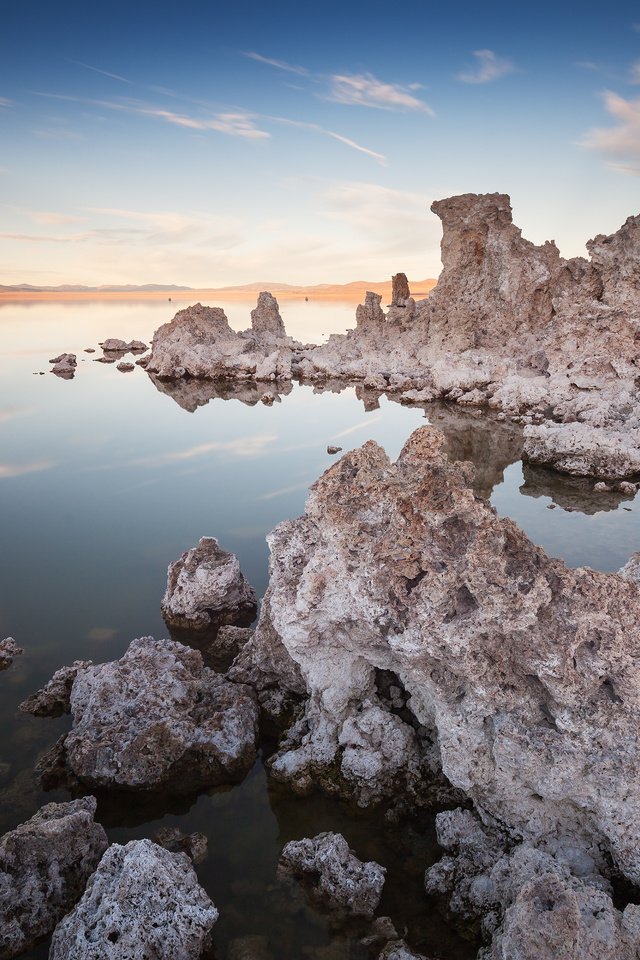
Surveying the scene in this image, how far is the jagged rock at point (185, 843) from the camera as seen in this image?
25.1 feet

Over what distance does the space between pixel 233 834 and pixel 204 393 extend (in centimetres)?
3622

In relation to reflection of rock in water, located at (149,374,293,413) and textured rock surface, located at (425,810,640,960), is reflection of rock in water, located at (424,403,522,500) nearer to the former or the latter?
reflection of rock in water, located at (149,374,293,413)

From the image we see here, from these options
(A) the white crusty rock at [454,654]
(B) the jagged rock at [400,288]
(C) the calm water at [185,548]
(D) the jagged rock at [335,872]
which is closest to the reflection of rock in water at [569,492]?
(C) the calm water at [185,548]

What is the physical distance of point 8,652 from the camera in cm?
1202

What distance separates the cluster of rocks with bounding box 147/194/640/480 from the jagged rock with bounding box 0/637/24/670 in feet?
64.3

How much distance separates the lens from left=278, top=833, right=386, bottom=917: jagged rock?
6.92m

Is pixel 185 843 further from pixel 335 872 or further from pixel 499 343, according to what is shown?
pixel 499 343

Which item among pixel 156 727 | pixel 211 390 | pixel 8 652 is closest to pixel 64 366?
pixel 211 390

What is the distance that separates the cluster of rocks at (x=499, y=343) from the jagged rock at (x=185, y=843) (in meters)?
19.7

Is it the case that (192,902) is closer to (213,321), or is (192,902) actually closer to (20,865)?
(20,865)

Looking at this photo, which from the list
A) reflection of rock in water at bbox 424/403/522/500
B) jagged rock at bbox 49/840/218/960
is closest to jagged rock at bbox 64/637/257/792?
jagged rock at bbox 49/840/218/960

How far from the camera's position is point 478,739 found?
7.52 m

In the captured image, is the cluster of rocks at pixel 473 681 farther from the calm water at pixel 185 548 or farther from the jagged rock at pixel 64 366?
the jagged rock at pixel 64 366

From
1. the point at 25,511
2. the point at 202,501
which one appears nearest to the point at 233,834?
the point at 202,501
